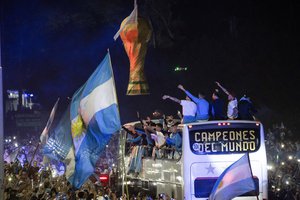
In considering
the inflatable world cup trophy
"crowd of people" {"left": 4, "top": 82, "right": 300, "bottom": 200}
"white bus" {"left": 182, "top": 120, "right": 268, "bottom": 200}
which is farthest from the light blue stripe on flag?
the inflatable world cup trophy

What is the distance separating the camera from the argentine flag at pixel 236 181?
375 inches

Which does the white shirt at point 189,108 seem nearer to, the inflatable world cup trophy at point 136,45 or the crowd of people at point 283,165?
the crowd of people at point 283,165

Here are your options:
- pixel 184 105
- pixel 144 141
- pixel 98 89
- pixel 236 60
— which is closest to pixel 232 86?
pixel 236 60

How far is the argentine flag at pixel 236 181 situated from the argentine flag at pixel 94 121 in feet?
8.41

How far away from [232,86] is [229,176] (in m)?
18.7

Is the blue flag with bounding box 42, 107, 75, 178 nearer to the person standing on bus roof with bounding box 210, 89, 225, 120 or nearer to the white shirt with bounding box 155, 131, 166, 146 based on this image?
the white shirt with bounding box 155, 131, 166, 146

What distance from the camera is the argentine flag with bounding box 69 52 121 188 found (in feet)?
36.5

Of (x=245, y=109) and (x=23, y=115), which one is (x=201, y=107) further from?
(x=23, y=115)

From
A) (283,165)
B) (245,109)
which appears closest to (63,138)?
(245,109)

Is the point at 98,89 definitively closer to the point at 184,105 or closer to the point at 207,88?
the point at 184,105

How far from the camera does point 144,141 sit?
16.1 meters

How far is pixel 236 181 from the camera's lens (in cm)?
965

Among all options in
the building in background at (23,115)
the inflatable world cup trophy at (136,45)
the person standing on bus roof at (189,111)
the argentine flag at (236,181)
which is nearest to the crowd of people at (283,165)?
the person standing on bus roof at (189,111)

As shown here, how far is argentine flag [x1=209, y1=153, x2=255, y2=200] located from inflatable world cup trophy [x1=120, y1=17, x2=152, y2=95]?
1104 cm
